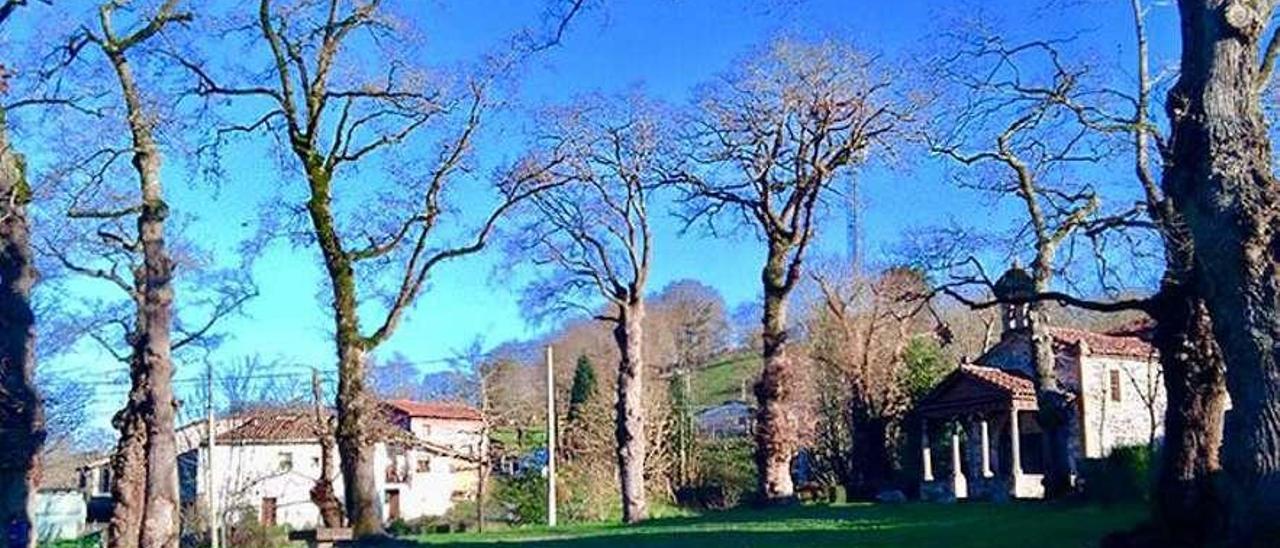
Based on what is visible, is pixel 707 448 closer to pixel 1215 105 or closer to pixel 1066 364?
pixel 1066 364

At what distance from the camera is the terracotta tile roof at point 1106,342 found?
3903 cm

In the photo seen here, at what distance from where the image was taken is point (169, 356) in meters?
19.1

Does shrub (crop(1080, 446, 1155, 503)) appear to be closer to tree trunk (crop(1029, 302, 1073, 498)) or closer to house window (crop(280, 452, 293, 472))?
tree trunk (crop(1029, 302, 1073, 498))

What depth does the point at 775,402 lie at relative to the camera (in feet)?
100

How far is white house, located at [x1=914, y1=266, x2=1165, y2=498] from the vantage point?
38625 mm

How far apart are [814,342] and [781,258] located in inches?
634

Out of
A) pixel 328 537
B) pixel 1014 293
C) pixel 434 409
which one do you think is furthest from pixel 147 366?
pixel 434 409

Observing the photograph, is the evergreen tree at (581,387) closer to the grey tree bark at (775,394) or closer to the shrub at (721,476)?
the shrub at (721,476)

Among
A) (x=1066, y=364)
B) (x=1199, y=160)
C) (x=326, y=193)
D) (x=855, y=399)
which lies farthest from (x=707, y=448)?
(x=1199, y=160)

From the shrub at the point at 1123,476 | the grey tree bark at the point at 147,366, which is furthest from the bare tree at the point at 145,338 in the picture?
the shrub at the point at 1123,476

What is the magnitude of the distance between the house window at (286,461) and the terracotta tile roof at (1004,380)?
2962 cm

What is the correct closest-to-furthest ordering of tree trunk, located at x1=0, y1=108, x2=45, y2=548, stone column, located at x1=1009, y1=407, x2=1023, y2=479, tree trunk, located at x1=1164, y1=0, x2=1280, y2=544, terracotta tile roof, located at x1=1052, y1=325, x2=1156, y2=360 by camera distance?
1. tree trunk, located at x1=1164, y1=0, x2=1280, y2=544
2. tree trunk, located at x1=0, y1=108, x2=45, y2=548
3. stone column, located at x1=1009, y1=407, x2=1023, y2=479
4. terracotta tile roof, located at x1=1052, y1=325, x2=1156, y2=360

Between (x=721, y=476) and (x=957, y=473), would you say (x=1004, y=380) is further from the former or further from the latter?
(x=721, y=476)

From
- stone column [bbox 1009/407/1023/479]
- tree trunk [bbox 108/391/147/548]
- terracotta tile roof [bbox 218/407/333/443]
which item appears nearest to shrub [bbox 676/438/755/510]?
stone column [bbox 1009/407/1023/479]
